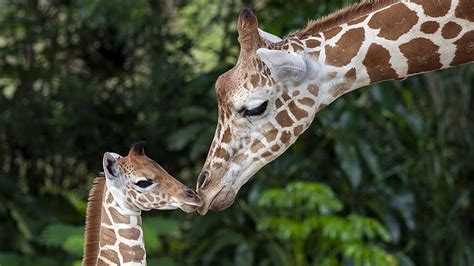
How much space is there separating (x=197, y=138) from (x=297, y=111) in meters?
3.03

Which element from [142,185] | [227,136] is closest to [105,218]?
[142,185]

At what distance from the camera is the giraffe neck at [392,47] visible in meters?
2.35

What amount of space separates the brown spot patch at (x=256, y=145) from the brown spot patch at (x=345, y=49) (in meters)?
0.26

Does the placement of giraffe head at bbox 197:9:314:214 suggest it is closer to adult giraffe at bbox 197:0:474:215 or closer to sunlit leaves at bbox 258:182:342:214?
adult giraffe at bbox 197:0:474:215

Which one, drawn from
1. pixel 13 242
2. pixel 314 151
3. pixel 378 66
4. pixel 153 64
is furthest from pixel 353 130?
pixel 378 66

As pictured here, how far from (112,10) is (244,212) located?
1304 millimetres

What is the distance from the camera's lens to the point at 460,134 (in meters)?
5.64

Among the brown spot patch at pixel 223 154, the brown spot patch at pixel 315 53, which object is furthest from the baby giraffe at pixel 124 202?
the brown spot patch at pixel 315 53

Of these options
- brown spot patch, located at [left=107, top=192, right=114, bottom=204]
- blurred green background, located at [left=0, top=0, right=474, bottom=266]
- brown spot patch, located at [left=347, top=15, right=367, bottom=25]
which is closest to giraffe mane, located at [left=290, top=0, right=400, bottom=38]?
brown spot patch, located at [left=347, top=15, right=367, bottom=25]

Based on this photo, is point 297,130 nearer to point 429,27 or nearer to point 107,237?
point 429,27

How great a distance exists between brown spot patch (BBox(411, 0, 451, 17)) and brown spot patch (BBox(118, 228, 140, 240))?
89 cm

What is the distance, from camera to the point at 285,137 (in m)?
2.38

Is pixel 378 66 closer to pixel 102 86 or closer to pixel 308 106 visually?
pixel 308 106

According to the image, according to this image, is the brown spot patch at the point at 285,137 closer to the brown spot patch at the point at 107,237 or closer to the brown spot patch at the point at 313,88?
the brown spot patch at the point at 313,88
